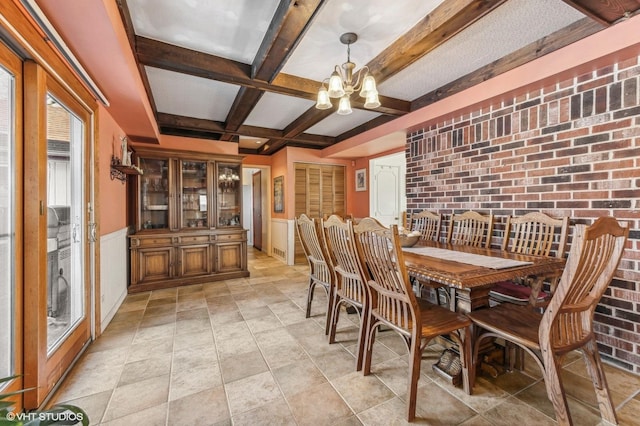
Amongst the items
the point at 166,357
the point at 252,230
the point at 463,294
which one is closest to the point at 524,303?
the point at 463,294

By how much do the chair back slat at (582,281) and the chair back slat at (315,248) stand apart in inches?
58.1

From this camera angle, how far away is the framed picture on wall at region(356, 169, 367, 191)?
544cm

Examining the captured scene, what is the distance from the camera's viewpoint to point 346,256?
1.90 m

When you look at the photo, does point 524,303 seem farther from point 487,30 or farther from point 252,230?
point 252,230

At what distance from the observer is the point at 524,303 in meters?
1.91

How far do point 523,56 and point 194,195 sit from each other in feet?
14.0

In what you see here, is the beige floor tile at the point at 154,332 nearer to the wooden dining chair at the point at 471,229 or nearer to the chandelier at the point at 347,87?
the chandelier at the point at 347,87

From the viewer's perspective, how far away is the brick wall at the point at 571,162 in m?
1.87

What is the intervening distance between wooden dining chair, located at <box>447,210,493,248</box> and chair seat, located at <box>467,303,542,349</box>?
95cm

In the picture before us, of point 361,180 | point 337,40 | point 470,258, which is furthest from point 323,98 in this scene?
point 361,180

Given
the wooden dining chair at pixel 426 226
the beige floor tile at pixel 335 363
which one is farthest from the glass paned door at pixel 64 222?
the wooden dining chair at pixel 426 226

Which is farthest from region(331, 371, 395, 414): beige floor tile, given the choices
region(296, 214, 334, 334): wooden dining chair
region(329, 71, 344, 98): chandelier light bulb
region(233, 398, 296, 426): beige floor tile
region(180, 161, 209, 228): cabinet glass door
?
region(180, 161, 209, 228): cabinet glass door

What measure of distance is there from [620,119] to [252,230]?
23.3 feet

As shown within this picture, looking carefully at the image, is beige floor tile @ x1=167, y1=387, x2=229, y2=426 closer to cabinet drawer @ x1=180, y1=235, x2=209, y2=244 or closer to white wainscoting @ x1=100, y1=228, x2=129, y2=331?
white wainscoting @ x1=100, y1=228, x2=129, y2=331
